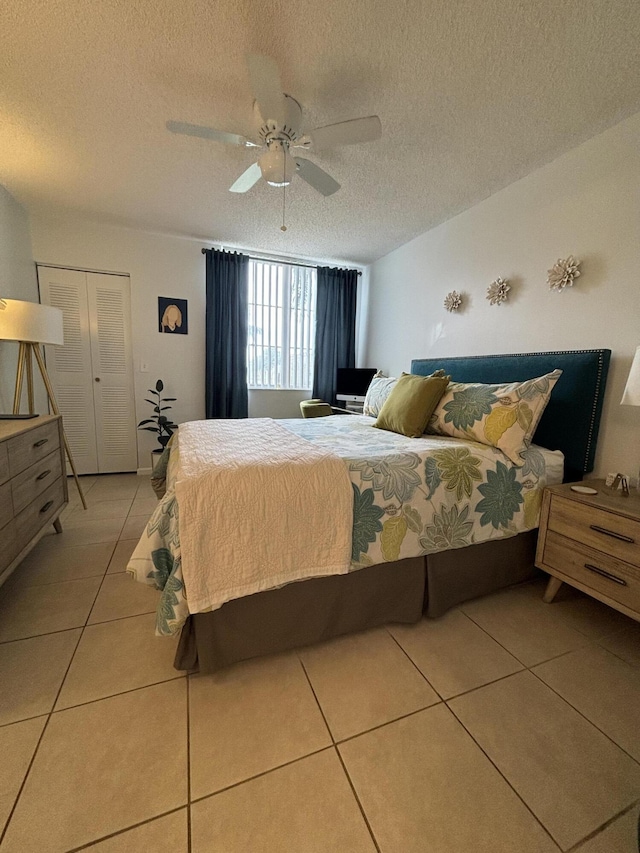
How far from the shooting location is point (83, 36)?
1381mm

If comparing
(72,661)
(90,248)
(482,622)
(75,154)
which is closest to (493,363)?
(482,622)

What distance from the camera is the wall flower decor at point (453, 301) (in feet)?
9.18

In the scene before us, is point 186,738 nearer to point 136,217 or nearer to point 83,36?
point 83,36

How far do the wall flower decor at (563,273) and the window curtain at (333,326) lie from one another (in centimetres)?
244

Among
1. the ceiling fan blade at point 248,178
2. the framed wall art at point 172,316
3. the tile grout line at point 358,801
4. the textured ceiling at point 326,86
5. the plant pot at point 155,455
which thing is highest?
the textured ceiling at point 326,86

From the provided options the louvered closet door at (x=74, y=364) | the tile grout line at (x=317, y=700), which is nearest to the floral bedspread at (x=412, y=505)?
the tile grout line at (x=317, y=700)

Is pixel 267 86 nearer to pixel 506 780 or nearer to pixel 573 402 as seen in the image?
pixel 573 402

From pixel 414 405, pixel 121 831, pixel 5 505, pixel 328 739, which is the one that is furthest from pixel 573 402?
pixel 5 505

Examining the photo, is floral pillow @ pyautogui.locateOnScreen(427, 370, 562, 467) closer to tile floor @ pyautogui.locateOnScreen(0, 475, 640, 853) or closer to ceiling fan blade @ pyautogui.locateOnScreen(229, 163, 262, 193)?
tile floor @ pyautogui.locateOnScreen(0, 475, 640, 853)

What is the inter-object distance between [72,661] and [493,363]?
2.84m

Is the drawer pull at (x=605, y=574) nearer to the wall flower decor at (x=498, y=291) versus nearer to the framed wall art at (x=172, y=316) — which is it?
the wall flower decor at (x=498, y=291)

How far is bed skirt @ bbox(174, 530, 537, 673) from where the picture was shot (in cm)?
124

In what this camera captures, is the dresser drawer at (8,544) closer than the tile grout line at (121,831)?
No

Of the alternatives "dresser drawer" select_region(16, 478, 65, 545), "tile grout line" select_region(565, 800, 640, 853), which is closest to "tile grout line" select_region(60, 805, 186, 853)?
"tile grout line" select_region(565, 800, 640, 853)
